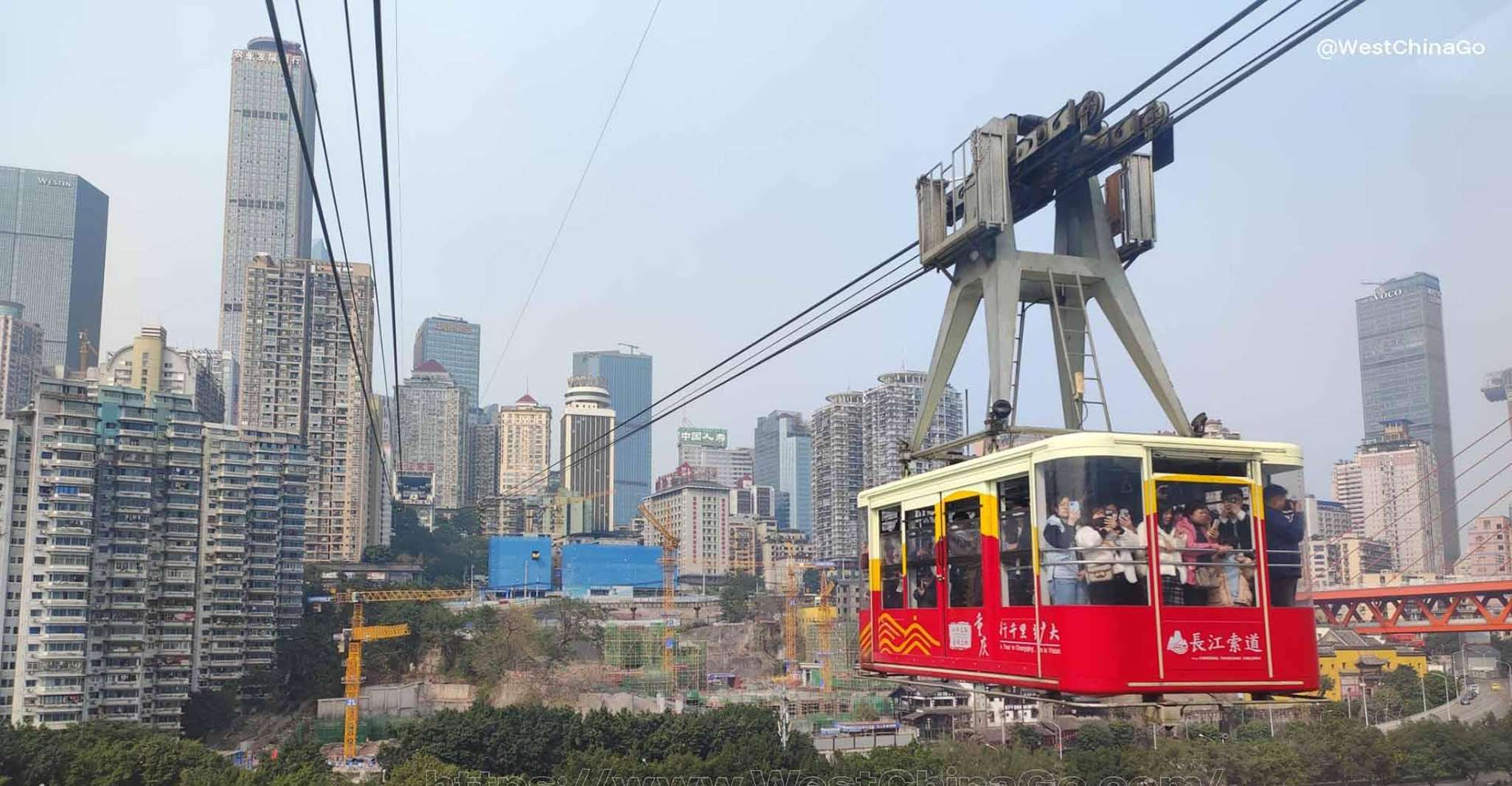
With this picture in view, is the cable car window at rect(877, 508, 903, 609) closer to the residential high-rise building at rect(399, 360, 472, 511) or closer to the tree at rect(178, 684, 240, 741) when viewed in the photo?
the tree at rect(178, 684, 240, 741)

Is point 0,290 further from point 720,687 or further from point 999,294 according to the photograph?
point 999,294

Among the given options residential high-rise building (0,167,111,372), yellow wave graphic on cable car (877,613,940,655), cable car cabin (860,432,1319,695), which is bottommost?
yellow wave graphic on cable car (877,613,940,655)

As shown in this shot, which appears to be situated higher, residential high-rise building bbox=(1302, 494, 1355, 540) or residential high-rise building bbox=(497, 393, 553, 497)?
residential high-rise building bbox=(497, 393, 553, 497)

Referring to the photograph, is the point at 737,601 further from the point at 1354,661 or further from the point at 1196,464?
the point at 1196,464

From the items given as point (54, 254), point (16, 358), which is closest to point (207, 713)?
point (16, 358)

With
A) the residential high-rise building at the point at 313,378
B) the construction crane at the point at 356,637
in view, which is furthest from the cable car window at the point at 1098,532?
the residential high-rise building at the point at 313,378

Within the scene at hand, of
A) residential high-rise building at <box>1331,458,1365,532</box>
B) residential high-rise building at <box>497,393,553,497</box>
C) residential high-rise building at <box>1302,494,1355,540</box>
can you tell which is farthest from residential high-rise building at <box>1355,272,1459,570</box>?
residential high-rise building at <box>497,393,553,497</box>
